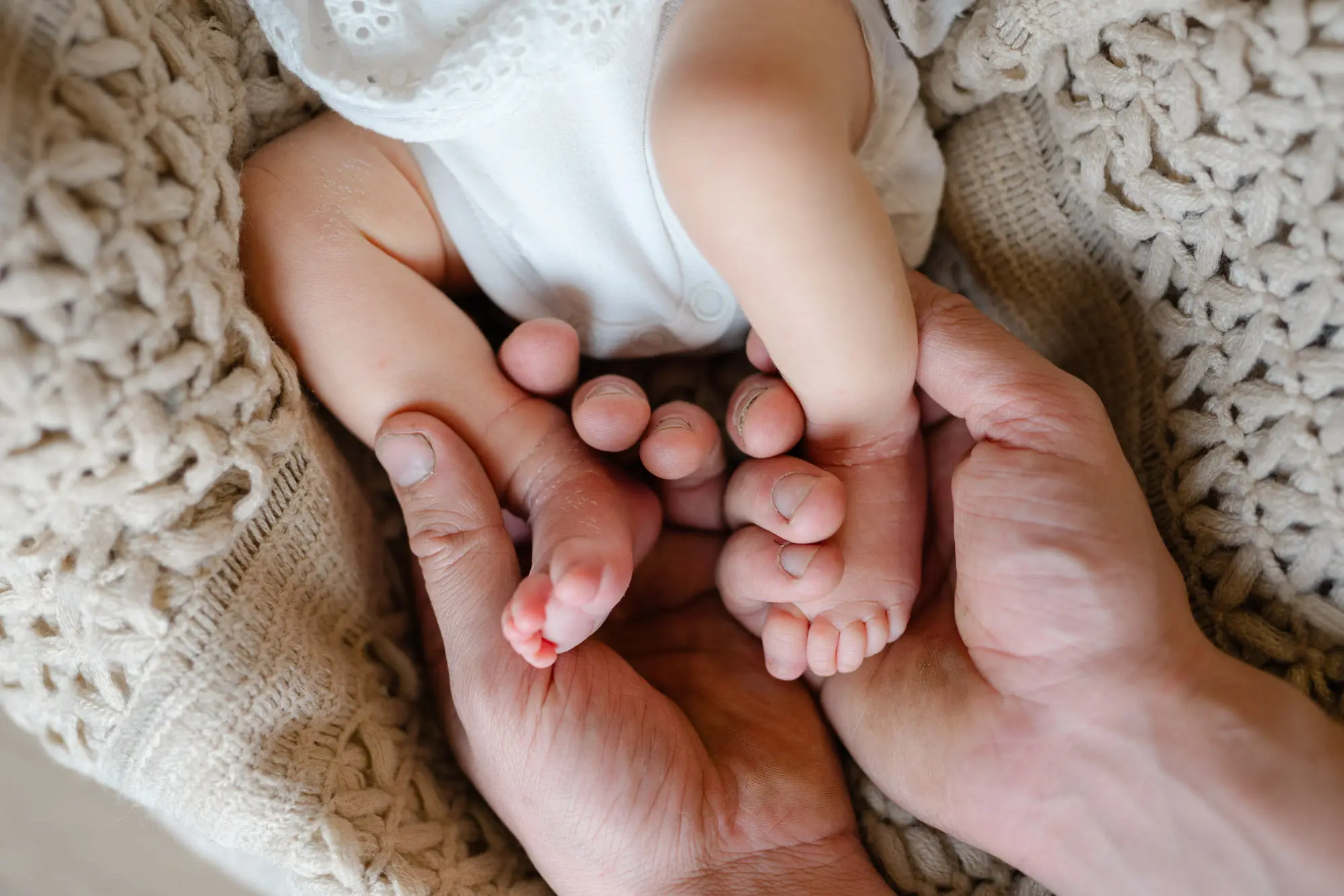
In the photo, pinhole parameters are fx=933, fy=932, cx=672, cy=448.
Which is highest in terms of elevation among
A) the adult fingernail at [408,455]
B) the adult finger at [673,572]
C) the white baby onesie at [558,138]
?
the white baby onesie at [558,138]

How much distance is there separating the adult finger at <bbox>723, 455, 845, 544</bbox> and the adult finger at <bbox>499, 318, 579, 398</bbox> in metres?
0.19

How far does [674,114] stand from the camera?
64 centimetres

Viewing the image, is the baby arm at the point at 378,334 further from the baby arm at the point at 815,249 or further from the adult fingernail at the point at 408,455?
the baby arm at the point at 815,249

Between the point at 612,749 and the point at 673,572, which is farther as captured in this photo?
the point at 673,572

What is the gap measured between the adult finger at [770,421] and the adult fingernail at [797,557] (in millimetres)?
89

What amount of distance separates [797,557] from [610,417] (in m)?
0.20

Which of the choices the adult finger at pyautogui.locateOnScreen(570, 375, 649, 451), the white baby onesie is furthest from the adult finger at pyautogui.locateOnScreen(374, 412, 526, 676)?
the white baby onesie

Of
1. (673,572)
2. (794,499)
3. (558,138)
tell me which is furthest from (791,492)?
(558,138)

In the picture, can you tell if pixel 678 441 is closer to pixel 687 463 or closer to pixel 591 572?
pixel 687 463

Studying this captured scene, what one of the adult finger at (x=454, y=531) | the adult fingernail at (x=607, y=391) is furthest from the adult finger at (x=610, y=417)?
the adult finger at (x=454, y=531)

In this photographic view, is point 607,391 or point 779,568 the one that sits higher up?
point 607,391

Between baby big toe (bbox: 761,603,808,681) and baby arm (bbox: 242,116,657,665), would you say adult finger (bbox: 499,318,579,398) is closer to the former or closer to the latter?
baby arm (bbox: 242,116,657,665)

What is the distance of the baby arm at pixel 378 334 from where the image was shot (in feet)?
2.64

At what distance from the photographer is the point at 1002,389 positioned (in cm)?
75
